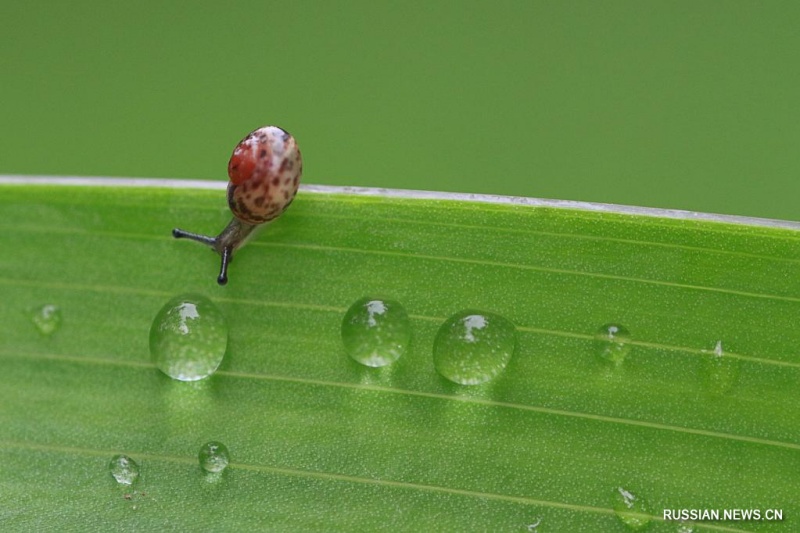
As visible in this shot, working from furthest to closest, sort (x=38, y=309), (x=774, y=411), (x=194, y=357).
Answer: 1. (x=38, y=309)
2. (x=194, y=357)
3. (x=774, y=411)

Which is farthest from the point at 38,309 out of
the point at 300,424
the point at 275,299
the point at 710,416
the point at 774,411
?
the point at 774,411

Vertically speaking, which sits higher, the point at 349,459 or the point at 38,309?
the point at 38,309

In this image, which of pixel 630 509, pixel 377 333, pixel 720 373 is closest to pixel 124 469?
pixel 377 333

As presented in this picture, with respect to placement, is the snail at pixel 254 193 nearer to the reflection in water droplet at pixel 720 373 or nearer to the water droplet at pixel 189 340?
the water droplet at pixel 189 340

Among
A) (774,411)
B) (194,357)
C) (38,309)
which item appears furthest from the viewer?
(38,309)

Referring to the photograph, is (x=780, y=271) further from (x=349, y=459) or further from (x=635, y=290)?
(x=349, y=459)

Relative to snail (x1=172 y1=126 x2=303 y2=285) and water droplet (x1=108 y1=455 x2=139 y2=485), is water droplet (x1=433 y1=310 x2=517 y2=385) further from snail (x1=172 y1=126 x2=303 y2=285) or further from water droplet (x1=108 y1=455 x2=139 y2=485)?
water droplet (x1=108 y1=455 x2=139 y2=485)

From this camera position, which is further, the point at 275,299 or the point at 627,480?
the point at 275,299

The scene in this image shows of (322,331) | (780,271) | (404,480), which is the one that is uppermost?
(780,271)
